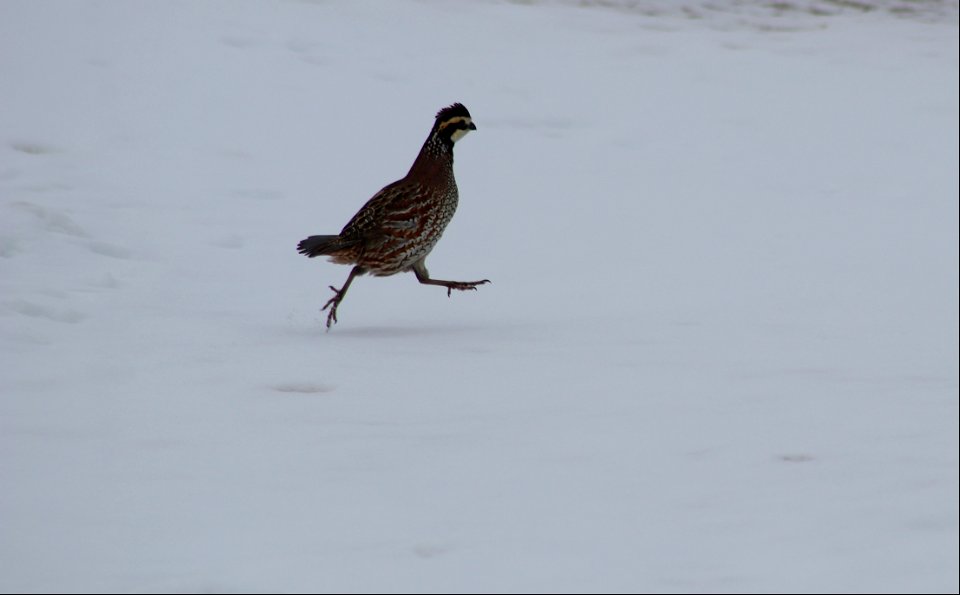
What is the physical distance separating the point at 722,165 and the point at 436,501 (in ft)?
26.7

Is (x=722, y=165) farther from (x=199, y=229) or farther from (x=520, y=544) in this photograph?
(x=520, y=544)

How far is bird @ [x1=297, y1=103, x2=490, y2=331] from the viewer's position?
23.4ft

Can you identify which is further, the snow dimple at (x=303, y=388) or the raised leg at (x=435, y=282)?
the raised leg at (x=435, y=282)

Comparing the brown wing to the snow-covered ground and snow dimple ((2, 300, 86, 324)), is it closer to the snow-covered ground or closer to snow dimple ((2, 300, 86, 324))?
the snow-covered ground

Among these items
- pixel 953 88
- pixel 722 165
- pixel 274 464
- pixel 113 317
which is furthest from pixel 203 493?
pixel 953 88

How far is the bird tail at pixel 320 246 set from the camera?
711cm

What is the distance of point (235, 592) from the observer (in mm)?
3354

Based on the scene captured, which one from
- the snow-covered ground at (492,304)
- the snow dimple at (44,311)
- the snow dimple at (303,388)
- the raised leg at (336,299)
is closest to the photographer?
the snow-covered ground at (492,304)

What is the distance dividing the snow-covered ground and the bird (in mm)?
368

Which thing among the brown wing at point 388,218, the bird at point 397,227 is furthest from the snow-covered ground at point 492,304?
the brown wing at point 388,218

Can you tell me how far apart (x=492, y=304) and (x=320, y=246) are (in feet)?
4.52

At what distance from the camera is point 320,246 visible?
7098 mm

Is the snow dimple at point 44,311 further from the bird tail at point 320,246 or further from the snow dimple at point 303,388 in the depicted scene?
the snow dimple at point 303,388

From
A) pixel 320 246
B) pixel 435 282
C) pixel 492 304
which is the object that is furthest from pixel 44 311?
pixel 492 304
